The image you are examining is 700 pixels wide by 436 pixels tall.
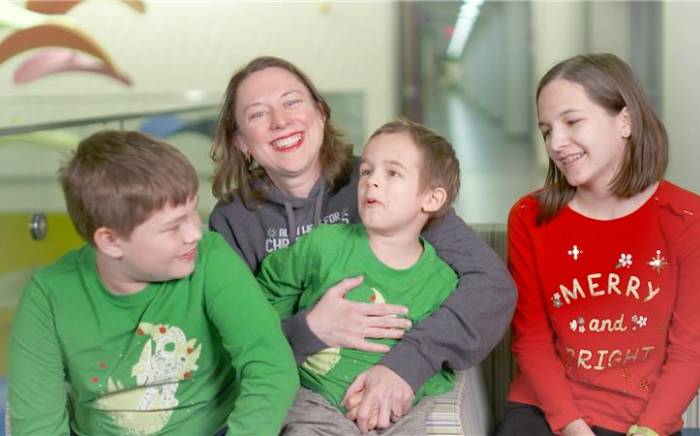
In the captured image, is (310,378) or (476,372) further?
(476,372)

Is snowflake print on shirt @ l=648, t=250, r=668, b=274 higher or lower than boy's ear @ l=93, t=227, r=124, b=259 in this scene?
lower

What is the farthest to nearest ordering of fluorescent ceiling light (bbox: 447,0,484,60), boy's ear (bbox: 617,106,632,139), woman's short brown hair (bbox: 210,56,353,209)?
fluorescent ceiling light (bbox: 447,0,484,60) → woman's short brown hair (bbox: 210,56,353,209) → boy's ear (bbox: 617,106,632,139)

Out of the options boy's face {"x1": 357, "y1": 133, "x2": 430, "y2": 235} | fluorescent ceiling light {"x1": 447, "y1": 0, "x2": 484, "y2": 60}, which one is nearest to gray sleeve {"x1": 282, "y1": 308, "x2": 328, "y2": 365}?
boy's face {"x1": 357, "y1": 133, "x2": 430, "y2": 235}

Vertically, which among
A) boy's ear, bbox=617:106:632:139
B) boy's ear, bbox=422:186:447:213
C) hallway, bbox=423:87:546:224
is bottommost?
hallway, bbox=423:87:546:224

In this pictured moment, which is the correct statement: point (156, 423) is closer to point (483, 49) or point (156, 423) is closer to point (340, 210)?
point (340, 210)

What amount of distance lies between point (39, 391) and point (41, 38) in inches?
212

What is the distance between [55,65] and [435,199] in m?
5.67

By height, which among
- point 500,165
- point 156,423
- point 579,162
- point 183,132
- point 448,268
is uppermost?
point 579,162

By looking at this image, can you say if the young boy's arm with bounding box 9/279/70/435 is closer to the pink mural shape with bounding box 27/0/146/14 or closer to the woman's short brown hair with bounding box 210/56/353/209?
the woman's short brown hair with bounding box 210/56/353/209

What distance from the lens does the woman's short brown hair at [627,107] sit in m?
2.07

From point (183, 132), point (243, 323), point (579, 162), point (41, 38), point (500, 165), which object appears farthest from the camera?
point (500, 165)

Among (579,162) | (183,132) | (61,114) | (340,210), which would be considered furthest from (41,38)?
(579,162)

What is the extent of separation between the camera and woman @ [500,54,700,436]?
207 centimetres

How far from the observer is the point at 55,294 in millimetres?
1846
